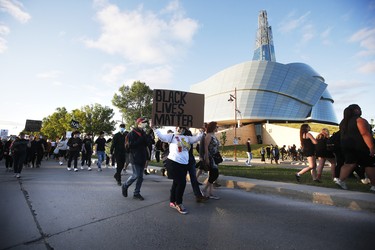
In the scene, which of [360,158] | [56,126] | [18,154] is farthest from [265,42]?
[18,154]

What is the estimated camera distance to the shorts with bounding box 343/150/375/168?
223 inches

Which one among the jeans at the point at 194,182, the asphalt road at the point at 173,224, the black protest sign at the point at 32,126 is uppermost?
the black protest sign at the point at 32,126

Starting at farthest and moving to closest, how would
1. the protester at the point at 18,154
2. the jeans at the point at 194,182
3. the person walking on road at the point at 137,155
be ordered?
the protester at the point at 18,154 < the person walking on road at the point at 137,155 < the jeans at the point at 194,182

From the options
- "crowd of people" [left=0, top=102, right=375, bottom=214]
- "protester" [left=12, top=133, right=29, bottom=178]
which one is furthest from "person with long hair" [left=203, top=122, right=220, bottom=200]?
"protester" [left=12, top=133, right=29, bottom=178]

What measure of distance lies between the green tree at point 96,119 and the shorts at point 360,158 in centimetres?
6762

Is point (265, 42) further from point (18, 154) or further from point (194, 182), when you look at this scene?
point (194, 182)

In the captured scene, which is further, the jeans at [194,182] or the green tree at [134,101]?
the green tree at [134,101]

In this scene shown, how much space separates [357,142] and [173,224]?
489 centimetres

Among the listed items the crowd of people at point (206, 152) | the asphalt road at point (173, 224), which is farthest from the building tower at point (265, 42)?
the asphalt road at point (173, 224)

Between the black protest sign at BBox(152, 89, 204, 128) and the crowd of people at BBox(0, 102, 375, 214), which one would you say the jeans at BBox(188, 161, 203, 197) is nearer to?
the crowd of people at BBox(0, 102, 375, 214)

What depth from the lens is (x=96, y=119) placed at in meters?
69.7

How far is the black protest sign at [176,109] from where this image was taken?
739 cm

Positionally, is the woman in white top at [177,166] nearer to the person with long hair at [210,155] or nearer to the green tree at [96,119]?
the person with long hair at [210,155]

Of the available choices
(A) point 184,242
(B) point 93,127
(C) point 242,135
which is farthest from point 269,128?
(A) point 184,242
